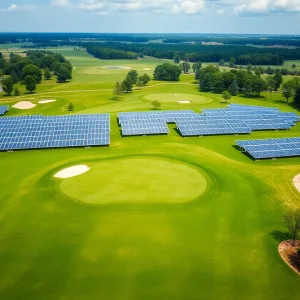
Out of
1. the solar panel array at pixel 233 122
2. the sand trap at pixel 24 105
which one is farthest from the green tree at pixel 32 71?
the solar panel array at pixel 233 122

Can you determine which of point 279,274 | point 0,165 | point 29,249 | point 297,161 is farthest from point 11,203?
point 297,161

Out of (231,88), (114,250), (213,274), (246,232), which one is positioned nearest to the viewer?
(213,274)

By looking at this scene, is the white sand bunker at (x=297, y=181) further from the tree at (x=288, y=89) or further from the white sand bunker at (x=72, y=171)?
the tree at (x=288, y=89)

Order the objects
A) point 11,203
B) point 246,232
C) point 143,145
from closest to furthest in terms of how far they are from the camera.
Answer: point 246,232, point 11,203, point 143,145

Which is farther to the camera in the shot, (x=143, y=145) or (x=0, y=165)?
(x=143, y=145)

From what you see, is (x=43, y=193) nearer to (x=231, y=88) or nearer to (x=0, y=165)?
(x=0, y=165)

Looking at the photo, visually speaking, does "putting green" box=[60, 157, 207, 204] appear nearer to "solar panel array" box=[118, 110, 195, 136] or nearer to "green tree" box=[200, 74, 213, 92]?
"solar panel array" box=[118, 110, 195, 136]

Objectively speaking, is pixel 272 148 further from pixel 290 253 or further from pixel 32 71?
pixel 32 71
